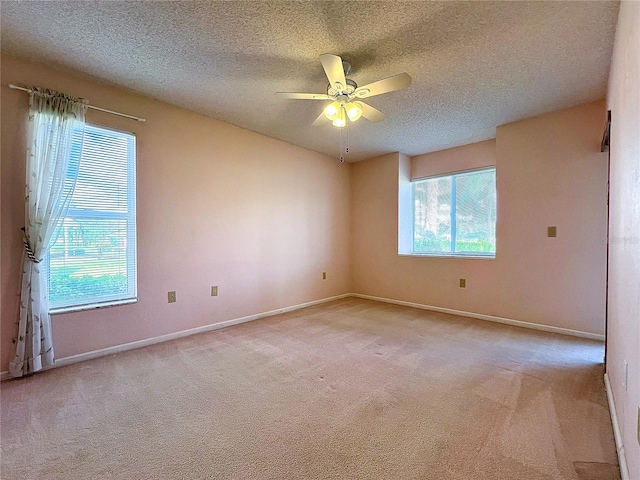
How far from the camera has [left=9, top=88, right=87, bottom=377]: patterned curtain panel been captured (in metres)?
2.27

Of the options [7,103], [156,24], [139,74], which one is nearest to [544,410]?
[156,24]

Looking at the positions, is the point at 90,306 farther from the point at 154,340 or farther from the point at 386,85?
the point at 386,85

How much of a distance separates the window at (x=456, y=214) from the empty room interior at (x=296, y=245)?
4cm

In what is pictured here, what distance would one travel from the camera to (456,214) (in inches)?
175

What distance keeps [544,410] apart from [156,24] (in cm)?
356

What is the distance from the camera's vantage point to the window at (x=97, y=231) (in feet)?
8.28

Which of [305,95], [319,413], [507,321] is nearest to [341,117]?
[305,95]

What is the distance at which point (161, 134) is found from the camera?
3082 millimetres

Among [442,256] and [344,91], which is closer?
[344,91]

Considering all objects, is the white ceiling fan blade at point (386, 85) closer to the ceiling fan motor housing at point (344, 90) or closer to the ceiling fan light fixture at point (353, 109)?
the ceiling fan motor housing at point (344, 90)

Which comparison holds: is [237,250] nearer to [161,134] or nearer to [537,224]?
[161,134]

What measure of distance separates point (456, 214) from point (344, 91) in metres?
3.01

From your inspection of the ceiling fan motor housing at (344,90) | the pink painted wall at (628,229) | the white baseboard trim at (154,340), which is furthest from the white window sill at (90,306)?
the pink painted wall at (628,229)

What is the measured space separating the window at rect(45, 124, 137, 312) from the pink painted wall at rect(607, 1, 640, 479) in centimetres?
363
